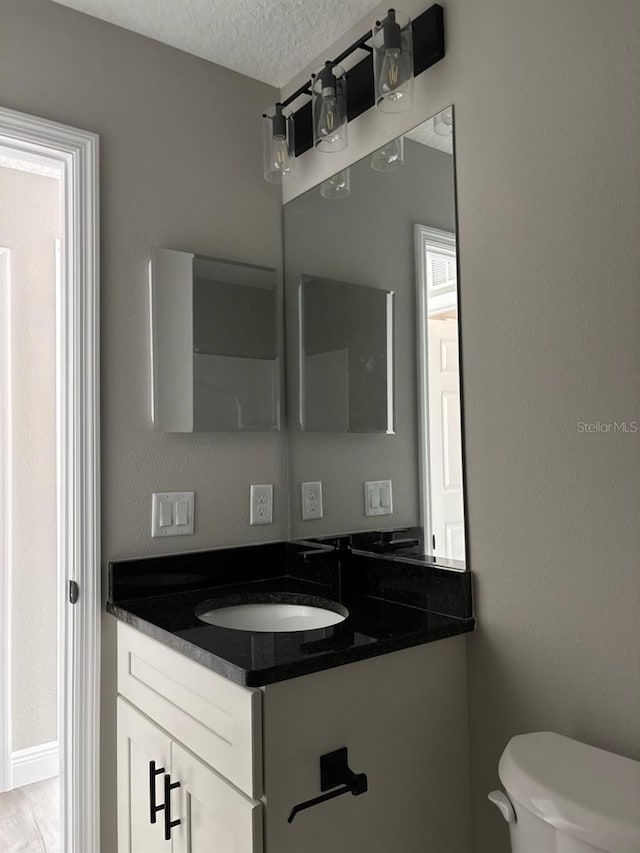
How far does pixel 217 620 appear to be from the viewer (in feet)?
5.91

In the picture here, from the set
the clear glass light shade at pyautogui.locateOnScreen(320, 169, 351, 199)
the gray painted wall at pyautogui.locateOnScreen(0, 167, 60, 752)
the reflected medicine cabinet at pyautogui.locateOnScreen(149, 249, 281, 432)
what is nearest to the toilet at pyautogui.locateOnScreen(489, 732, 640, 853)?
the reflected medicine cabinet at pyautogui.locateOnScreen(149, 249, 281, 432)

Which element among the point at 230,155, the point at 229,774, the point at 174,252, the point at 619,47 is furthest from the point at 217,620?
the point at 619,47

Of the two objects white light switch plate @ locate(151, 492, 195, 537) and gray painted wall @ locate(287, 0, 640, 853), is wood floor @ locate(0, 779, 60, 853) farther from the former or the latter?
gray painted wall @ locate(287, 0, 640, 853)

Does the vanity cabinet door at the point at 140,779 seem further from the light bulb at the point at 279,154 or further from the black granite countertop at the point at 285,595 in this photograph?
the light bulb at the point at 279,154

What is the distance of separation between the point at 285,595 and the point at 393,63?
1354mm

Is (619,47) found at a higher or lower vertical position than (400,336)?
higher

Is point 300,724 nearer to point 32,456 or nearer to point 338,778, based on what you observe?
point 338,778

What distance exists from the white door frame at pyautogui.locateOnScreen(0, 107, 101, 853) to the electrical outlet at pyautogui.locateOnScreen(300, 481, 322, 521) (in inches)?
24.5

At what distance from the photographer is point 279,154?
6.21ft

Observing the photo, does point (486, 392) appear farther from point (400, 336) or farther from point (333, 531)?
point (333, 531)

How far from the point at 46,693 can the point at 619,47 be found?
9.42 ft

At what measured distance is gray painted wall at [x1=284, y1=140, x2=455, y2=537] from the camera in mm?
1728

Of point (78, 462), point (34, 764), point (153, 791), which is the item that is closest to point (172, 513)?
point (78, 462)

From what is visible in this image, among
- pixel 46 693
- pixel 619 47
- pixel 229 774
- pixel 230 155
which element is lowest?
pixel 46 693
